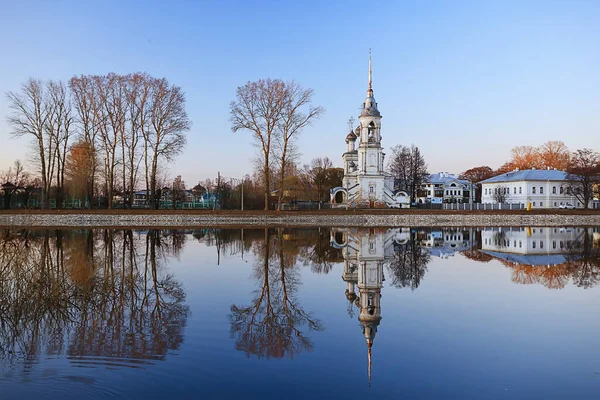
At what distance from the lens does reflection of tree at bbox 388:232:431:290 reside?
1496 cm

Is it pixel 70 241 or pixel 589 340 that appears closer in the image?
pixel 589 340

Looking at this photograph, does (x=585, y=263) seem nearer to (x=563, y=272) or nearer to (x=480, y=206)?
(x=563, y=272)

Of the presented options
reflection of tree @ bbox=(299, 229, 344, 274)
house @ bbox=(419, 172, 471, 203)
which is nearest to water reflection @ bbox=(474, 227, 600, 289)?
reflection of tree @ bbox=(299, 229, 344, 274)

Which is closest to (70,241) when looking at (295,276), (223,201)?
(295,276)

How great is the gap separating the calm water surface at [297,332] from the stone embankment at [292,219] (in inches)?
1110

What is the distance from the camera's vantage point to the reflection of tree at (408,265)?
1496 centimetres

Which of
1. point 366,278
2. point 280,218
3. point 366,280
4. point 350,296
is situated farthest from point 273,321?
point 280,218

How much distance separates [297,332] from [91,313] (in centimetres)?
433

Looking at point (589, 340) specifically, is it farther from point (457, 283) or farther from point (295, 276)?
point (295, 276)

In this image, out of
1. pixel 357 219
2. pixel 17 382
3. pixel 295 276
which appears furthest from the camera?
pixel 357 219

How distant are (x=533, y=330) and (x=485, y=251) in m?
15.9

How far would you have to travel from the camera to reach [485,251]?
24.5 metres

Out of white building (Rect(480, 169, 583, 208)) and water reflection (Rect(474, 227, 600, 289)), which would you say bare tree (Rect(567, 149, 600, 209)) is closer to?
white building (Rect(480, 169, 583, 208))

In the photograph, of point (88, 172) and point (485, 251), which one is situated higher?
point (88, 172)
